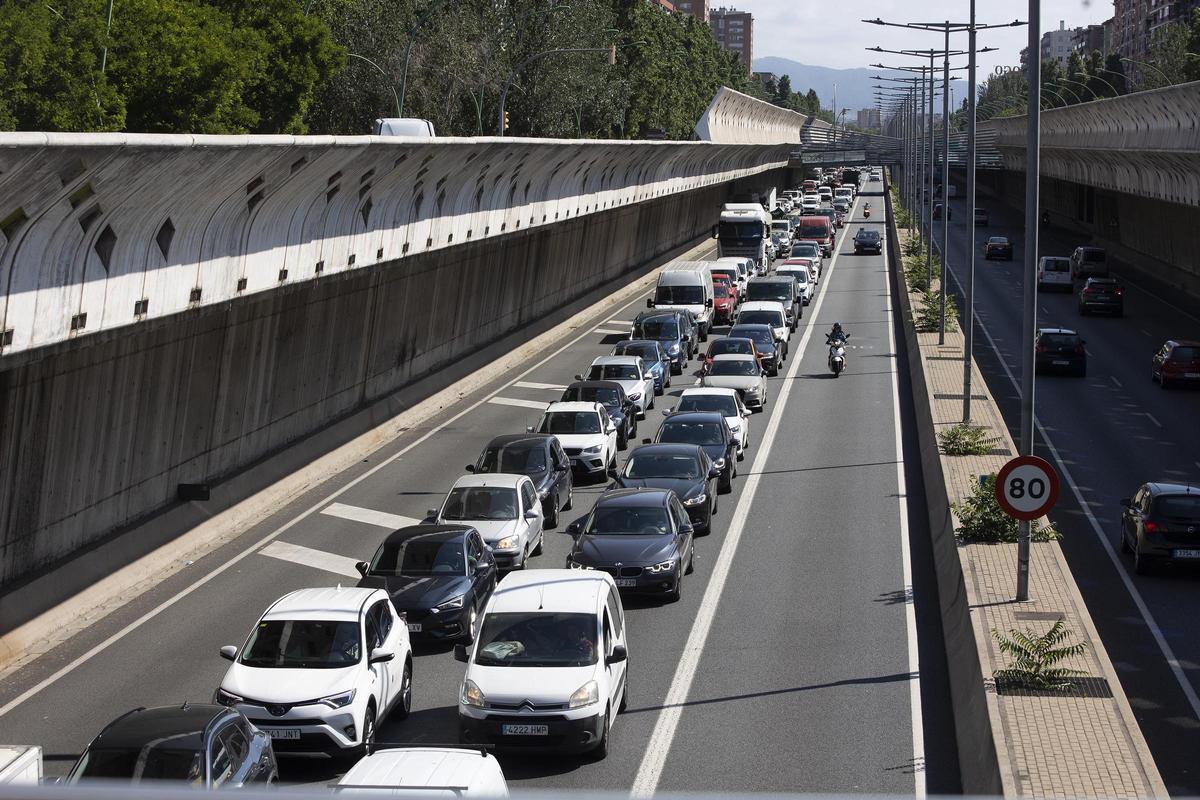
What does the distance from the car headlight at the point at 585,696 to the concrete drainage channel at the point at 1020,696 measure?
3.44 metres

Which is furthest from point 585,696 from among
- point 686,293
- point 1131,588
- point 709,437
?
point 686,293

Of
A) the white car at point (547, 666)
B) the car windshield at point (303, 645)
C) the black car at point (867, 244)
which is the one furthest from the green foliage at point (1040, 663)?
the black car at point (867, 244)

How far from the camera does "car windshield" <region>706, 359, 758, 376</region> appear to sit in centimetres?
3759

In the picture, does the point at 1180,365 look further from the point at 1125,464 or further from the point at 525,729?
the point at 525,729

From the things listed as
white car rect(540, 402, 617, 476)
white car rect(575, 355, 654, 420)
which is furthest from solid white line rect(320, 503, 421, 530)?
white car rect(575, 355, 654, 420)

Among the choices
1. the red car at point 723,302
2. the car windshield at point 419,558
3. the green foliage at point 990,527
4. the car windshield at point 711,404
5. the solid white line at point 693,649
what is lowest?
the solid white line at point 693,649

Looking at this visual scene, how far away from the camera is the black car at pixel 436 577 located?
17969mm

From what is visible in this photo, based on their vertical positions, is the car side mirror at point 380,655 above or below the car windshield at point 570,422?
below

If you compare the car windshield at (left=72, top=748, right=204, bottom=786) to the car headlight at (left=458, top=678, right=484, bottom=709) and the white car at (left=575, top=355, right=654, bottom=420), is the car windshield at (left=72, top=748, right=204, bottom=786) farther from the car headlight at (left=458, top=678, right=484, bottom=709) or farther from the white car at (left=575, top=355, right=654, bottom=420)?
the white car at (left=575, top=355, right=654, bottom=420)

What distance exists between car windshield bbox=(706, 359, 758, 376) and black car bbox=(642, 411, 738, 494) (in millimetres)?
8815

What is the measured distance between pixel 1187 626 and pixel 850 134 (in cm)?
18413

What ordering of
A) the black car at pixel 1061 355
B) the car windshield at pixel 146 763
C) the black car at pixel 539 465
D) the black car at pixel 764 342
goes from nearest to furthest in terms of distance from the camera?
the car windshield at pixel 146 763 < the black car at pixel 539 465 < the black car at pixel 1061 355 < the black car at pixel 764 342

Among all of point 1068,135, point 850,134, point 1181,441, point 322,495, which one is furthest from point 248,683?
point 850,134

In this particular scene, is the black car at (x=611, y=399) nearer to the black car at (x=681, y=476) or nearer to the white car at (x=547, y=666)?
the black car at (x=681, y=476)
